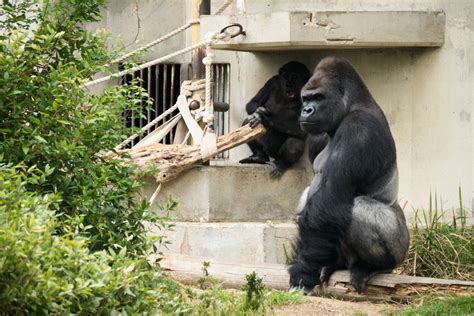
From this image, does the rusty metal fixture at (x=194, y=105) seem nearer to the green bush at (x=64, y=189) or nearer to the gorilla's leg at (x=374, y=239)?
the gorilla's leg at (x=374, y=239)

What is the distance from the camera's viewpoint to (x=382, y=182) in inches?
277

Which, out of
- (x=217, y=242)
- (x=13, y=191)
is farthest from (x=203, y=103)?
(x=13, y=191)

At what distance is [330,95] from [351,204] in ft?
2.60

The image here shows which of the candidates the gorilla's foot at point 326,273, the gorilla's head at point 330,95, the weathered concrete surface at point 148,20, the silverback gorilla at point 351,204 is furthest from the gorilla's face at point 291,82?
the gorilla's foot at point 326,273

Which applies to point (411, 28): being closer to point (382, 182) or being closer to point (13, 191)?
point (382, 182)

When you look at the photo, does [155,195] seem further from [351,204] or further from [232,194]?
[351,204]

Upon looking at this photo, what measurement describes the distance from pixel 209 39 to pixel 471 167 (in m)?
2.29

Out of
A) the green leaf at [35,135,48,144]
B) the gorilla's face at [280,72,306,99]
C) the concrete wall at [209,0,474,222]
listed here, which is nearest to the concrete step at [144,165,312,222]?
the gorilla's face at [280,72,306,99]

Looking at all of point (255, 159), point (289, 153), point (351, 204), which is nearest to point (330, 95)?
point (351, 204)

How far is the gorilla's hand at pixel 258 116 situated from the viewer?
8.86 metres

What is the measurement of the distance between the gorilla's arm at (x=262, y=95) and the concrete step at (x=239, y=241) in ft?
4.49

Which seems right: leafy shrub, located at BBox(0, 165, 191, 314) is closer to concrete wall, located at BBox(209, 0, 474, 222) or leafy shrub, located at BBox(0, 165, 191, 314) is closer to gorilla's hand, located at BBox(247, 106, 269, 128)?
concrete wall, located at BBox(209, 0, 474, 222)

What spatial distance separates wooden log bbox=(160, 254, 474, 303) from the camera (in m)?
6.44

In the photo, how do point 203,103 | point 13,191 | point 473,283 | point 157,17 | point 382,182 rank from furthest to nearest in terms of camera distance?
point 157,17 < point 203,103 < point 382,182 < point 473,283 < point 13,191
